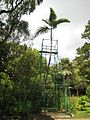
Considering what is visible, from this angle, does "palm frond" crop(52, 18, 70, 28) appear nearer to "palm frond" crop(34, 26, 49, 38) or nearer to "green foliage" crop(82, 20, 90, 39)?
"palm frond" crop(34, 26, 49, 38)

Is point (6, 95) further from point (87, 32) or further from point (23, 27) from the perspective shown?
point (87, 32)

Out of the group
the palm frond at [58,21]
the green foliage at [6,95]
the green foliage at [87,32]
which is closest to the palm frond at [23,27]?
the green foliage at [6,95]

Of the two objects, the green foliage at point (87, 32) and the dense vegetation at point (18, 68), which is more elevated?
the green foliage at point (87, 32)

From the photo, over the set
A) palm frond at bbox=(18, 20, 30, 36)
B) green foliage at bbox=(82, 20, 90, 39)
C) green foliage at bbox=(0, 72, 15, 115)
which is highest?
green foliage at bbox=(82, 20, 90, 39)

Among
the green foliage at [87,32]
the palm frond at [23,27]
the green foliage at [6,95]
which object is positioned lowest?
the green foliage at [6,95]

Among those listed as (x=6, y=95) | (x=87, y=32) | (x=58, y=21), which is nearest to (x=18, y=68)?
(x=6, y=95)

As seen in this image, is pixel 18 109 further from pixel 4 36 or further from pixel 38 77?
pixel 4 36

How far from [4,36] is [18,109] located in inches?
205

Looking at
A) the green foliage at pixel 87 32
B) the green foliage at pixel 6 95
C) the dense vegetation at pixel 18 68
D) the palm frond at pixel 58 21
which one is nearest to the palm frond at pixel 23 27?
the dense vegetation at pixel 18 68

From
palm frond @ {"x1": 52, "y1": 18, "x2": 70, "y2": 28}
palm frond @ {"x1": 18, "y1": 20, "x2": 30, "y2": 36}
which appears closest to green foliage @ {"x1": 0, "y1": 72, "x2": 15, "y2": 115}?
palm frond @ {"x1": 18, "y1": 20, "x2": 30, "y2": 36}

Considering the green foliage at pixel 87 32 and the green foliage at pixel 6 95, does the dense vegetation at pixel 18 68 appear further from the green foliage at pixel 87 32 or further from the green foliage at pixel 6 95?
the green foliage at pixel 87 32

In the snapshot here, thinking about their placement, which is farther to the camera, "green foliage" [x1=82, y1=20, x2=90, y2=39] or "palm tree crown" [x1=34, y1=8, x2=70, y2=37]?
"green foliage" [x1=82, y1=20, x2=90, y2=39]

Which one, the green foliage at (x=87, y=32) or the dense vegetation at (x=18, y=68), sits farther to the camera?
the green foliage at (x=87, y=32)

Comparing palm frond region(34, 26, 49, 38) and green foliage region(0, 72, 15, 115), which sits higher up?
palm frond region(34, 26, 49, 38)
